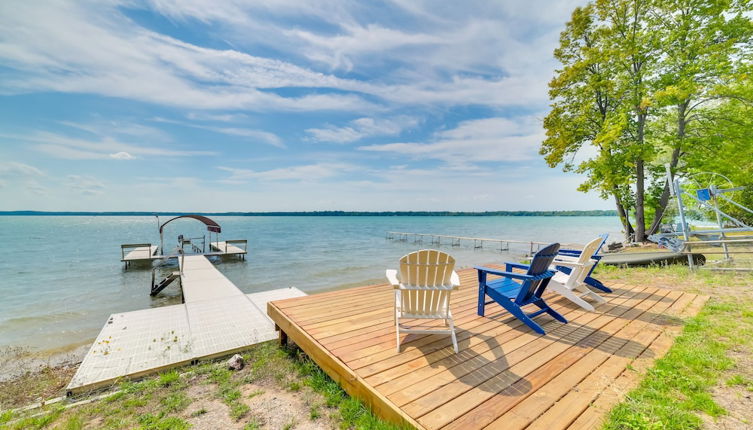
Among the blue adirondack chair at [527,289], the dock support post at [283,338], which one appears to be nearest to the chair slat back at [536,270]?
the blue adirondack chair at [527,289]

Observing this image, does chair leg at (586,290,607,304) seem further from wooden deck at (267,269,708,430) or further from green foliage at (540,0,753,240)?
green foliage at (540,0,753,240)

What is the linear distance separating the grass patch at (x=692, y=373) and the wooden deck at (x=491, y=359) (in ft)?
0.36

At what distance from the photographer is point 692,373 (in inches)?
101

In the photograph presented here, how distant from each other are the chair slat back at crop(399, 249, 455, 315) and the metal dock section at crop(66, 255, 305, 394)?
312 centimetres

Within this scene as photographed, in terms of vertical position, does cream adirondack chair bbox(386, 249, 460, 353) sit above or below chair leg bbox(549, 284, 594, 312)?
above

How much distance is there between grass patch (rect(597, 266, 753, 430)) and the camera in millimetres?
1951

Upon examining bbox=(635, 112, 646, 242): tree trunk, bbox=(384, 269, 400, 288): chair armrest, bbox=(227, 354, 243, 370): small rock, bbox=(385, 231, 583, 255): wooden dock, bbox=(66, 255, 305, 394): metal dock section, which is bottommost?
bbox=(385, 231, 583, 255): wooden dock

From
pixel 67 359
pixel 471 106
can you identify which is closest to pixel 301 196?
pixel 471 106

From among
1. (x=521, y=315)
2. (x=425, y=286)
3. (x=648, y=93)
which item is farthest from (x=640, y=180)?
(x=425, y=286)

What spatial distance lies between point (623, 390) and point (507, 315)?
180cm

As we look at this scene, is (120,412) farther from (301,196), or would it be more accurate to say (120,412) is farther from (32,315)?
(301,196)

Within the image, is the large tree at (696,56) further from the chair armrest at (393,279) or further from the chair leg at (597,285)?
the chair armrest at (393,279)

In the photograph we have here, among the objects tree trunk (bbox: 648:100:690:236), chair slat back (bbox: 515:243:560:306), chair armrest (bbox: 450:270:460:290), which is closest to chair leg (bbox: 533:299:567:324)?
chair slat back (bbox: 515:243:560:306)

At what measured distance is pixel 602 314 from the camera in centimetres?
411
